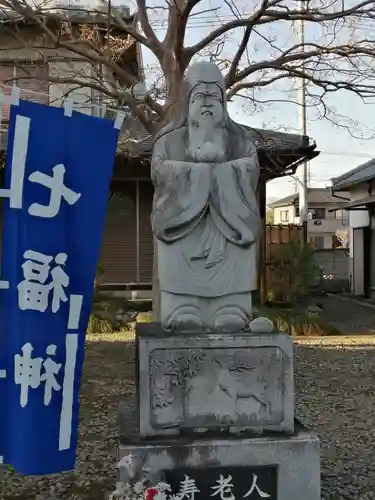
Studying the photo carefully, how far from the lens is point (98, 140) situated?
325 cm

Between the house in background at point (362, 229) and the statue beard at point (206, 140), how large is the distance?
42.4 feet

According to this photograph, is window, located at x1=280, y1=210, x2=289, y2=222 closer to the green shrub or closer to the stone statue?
the green shrub

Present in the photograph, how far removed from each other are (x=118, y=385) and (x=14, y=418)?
4.44 meters

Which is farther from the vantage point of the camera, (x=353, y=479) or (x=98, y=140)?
(x=353, y=479)

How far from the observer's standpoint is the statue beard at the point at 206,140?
3.77m

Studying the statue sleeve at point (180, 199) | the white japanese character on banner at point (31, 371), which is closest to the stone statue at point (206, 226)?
the statue sleeve at point (180, 199)

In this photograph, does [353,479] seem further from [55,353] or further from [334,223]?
[334,223]

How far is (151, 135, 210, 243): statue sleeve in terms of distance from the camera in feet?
12.1

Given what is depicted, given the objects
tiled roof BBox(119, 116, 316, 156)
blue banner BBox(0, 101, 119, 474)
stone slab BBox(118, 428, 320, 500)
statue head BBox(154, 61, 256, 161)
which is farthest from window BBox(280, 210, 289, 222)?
blue banner BBox(0, 101, 119, 474)

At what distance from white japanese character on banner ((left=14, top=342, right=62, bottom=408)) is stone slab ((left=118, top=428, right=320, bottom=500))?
1.92ft

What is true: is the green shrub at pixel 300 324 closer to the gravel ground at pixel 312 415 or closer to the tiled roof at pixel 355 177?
the gravel ground at pixel 312 415

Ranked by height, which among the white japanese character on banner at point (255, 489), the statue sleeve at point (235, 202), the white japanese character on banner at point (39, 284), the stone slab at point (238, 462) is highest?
the statue sleeve at point (235, 202)

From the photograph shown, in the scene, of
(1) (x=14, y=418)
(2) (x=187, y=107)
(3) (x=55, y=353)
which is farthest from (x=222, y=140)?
(1) (x=14, y=418)

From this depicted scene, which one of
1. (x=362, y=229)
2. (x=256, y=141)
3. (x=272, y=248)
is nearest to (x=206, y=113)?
(x=256, y=141)
